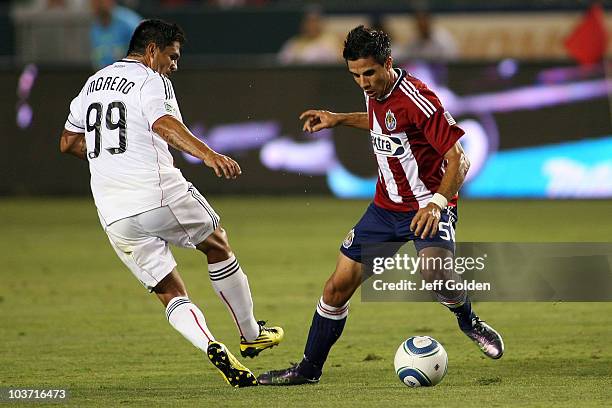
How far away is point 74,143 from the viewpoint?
7.28 m

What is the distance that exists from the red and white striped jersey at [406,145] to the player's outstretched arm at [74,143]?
5.71 ft

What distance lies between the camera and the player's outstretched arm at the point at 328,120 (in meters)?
7.15

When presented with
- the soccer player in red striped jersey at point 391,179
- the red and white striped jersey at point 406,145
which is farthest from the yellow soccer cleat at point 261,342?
the red and white striped jersey at point 406,145

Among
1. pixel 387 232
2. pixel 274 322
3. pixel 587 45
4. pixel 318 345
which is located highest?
pixel 387 232

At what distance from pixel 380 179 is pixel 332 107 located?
9360mm

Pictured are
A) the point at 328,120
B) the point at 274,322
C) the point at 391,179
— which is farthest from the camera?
the point at 274,322

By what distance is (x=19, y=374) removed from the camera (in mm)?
7082

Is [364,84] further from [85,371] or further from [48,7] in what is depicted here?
[48,7]

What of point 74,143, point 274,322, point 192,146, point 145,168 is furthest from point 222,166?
point 274,322

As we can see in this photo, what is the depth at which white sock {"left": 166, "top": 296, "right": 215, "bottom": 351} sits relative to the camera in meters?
6.60

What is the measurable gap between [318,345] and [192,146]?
135 centimetres

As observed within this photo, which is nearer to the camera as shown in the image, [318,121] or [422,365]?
[422,365]

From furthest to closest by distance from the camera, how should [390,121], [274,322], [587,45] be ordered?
1. [587,45]
2. [274,322]
3. [390,121]

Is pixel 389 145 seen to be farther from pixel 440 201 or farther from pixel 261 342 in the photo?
pixel 261 342
